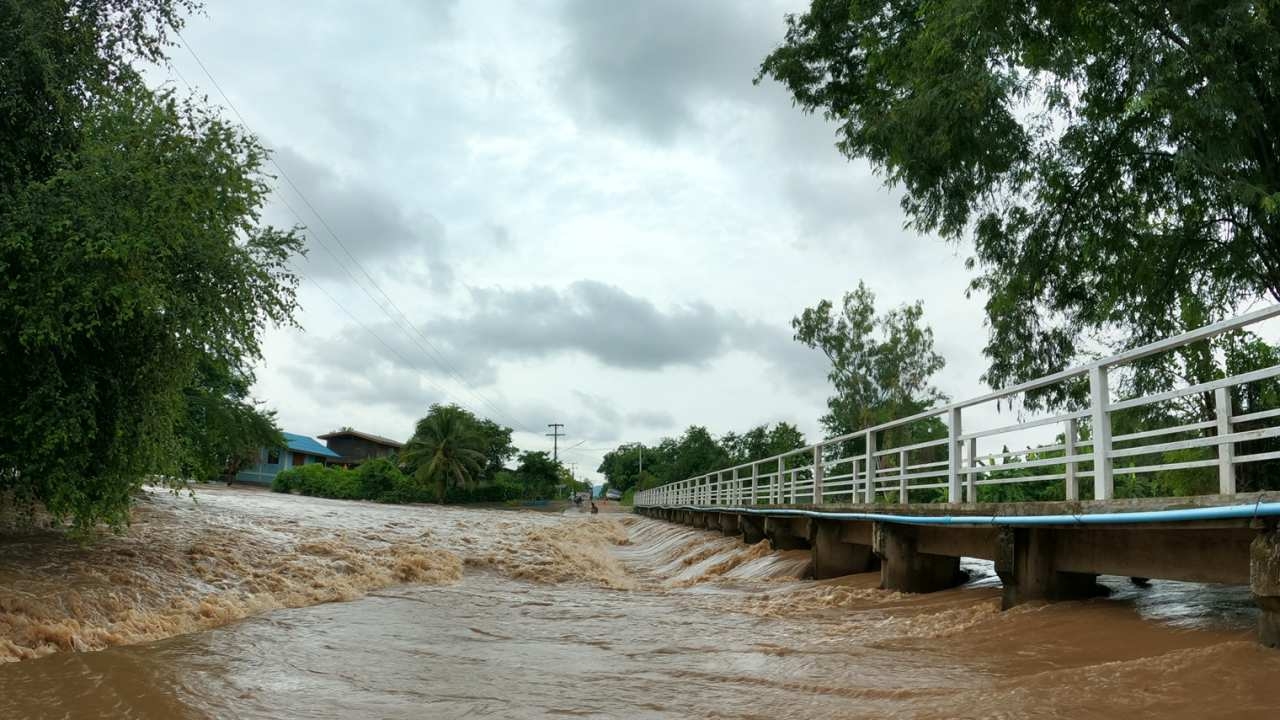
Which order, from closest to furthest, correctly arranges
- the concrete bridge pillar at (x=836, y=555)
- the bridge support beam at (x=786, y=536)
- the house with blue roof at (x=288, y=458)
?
the concrete bridge pillar at (x=836, y=555)
the bridge support beam at (x=786, y=536)
the house with blue roof at (x=288, y=458)

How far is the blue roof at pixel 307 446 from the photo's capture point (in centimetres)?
7206

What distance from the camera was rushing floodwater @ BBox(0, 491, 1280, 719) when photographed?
4684 mm

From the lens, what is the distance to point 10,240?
8.30 m

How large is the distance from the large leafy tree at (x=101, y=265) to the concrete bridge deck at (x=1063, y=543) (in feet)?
24.9

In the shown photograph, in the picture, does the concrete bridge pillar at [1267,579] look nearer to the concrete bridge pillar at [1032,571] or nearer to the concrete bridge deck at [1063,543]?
the concrete bridge deck at [1063,543]

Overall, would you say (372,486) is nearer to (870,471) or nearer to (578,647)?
(870,471)

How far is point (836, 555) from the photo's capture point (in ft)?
37.9

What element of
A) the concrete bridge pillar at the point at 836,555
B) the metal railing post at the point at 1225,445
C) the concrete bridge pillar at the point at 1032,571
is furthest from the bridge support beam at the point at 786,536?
the metal railing post at the point at 1225,445

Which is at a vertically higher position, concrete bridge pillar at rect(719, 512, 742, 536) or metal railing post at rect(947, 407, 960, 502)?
metal railing post at rect(947, 407, 960, 502)

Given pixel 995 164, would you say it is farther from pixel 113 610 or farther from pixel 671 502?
pixel 671 502

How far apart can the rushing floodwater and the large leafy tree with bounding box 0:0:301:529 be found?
1291 millimetres

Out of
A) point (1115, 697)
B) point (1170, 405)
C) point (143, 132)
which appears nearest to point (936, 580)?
point (1115, 697)

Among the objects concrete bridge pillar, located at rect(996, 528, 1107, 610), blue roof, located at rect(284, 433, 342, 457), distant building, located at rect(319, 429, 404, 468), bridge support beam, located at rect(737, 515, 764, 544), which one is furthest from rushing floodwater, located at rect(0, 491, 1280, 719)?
distant building, located at rect(319, 429, 404, 468)

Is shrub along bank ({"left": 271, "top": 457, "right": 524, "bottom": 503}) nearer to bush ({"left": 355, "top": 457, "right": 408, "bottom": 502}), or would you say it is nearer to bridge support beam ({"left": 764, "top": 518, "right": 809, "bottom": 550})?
bush ({"left": 355, "top": 457, "right": 408, "bottom": 502})
